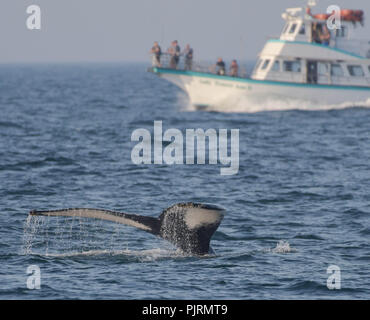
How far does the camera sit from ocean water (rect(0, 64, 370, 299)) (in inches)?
633

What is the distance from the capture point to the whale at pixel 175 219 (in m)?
14.4

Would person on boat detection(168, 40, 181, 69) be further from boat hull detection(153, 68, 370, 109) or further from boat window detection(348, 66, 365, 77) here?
boat window detection(348, 66, 365, 77)

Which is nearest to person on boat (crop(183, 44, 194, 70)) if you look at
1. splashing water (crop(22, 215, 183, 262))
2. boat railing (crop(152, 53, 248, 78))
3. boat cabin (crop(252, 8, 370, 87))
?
boat railing (crop(152, 53, 248, 78))

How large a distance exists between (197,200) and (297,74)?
34094 mm

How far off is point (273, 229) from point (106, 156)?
59.5 ft

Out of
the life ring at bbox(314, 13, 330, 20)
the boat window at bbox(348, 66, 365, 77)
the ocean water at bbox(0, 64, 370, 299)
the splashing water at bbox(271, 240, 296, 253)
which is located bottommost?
the splashing water at bbox(271, 240, 296, 253)

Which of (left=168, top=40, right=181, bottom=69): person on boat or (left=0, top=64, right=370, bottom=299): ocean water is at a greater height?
(left=168, top=40, right=181, bottom=69): person on boat

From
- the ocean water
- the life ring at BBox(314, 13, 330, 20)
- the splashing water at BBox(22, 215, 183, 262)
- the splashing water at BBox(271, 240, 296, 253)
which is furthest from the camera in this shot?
the life ring at BBox(314, 13, 330, 20)

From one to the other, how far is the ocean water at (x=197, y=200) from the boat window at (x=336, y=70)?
813 centimetres

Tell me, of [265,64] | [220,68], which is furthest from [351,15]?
[220,68]

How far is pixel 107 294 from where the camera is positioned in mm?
15227

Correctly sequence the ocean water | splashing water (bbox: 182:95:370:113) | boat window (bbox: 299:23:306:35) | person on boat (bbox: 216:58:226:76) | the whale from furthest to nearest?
1. splashing water (bbox: 182:95:370:113)
2. boat window (bbox: 299:23:306:35)
3. person on boat (bbox: 216:58:226:76)
4. the ocean water
5. the whale
